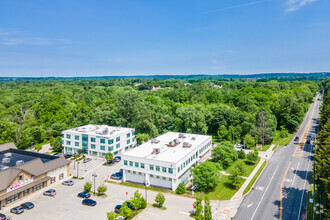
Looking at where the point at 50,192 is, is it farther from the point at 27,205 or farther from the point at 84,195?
the point at 84,195

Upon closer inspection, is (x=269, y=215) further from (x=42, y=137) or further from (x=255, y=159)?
(x=42, y=137)

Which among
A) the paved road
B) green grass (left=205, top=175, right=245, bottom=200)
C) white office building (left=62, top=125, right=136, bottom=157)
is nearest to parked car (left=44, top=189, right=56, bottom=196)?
white office building (left=62, top=125, right=136, bottom=157)

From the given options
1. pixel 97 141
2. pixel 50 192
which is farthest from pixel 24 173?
pixel 97 141

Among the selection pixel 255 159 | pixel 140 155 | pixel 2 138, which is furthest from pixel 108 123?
pixel 255 159

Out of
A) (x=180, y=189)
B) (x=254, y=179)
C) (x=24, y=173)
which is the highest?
(x=24, y=173)

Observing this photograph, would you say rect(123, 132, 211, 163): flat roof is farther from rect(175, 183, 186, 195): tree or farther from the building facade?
the building facade

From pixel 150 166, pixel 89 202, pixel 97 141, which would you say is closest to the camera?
pixel 89 202

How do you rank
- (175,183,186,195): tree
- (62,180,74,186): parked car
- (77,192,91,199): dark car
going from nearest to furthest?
1. (77,192,91,199): dark car
2. (175,183,186,195): tree
3. (62,180,74,186): parked car
